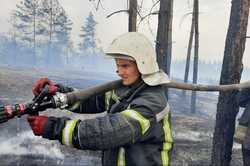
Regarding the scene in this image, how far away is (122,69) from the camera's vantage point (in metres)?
2.76

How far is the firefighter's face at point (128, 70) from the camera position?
2.75m

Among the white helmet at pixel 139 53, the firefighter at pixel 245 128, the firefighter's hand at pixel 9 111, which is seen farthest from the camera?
the firefighter at pixel 245 128

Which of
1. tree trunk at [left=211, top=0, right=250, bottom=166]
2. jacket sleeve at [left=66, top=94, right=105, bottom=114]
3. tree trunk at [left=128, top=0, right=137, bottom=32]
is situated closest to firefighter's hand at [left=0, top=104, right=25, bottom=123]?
jacket sleeve at [left=66, top=94, right=105, bottom=114]

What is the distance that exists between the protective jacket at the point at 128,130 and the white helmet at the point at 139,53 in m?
0.10

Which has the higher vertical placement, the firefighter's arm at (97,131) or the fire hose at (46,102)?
the fire hose at (46,102)

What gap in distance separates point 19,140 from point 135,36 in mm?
7304

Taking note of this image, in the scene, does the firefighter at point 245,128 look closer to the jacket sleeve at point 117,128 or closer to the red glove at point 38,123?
the jacket sleeve at point 117,128

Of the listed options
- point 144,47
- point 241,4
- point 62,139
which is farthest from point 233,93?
point 62,139

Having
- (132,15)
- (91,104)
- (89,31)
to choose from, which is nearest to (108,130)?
(91,104)

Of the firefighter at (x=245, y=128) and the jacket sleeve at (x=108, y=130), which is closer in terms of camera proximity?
the jacket sleeve at (x=108, y=130)

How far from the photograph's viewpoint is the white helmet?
→ 2.68 meters

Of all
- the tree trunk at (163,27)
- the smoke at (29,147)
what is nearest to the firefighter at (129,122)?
the tree trunk at (163,27)

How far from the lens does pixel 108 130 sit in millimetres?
2264

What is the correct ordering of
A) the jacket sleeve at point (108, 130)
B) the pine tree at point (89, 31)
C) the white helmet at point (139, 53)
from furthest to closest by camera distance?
the pine tree at point (89, 31), the white helmet at point (139, 53), the jacket sleeve at point (108, 130)
